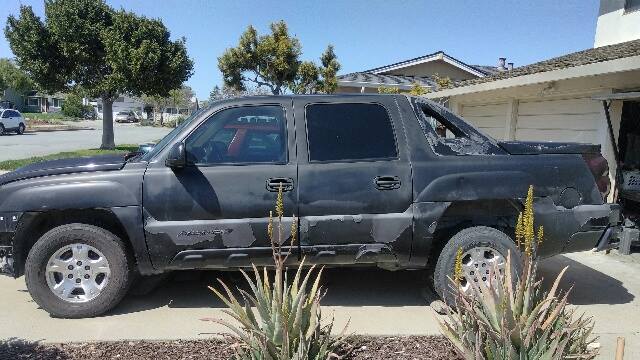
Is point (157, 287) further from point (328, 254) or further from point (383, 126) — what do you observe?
point (383, 126)

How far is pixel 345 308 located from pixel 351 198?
42.0 inches

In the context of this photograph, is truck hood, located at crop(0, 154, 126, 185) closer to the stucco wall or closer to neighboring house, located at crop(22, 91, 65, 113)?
the stucco wall

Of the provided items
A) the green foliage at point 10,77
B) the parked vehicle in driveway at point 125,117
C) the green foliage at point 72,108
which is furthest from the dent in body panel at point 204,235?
the green foliage at point 72,108

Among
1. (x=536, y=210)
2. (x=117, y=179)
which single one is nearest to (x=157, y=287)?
(x=117, y=179)

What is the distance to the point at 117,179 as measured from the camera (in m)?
3.96

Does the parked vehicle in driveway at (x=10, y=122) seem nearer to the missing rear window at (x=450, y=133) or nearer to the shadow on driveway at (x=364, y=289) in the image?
the shadow on driveway at (x=364, y=289)

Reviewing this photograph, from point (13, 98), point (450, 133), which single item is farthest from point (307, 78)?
point (13, 98)

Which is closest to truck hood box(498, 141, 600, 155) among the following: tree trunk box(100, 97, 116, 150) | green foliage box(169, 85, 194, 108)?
tree trunk box(100, 97, 116, 150)

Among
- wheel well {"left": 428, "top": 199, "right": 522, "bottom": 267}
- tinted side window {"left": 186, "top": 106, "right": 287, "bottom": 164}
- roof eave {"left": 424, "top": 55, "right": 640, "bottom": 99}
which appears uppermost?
roof eave {"left": 424, "top": 55, "right": 640, "bottom": 99}

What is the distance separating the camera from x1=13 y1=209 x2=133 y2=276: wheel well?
399cm

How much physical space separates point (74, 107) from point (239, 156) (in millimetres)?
69273

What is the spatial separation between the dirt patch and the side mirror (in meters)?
1.36

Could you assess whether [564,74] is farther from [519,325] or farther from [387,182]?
[519,325]

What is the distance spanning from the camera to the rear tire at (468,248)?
4.10 m
